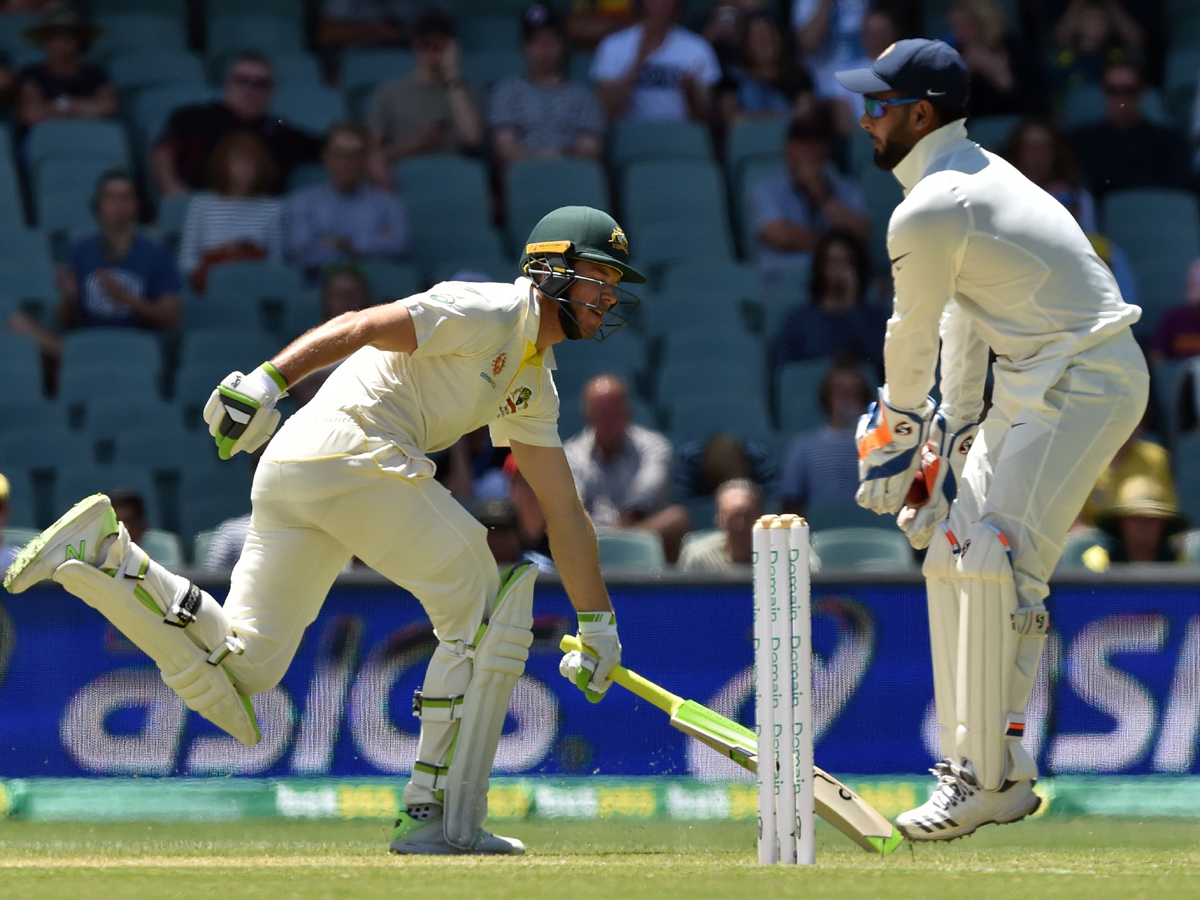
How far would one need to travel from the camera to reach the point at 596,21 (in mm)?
11422

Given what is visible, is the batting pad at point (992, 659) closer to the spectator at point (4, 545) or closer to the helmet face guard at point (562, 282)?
the helmet face guard at point (562, 282)

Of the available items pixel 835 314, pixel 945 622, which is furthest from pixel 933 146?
pixel 835 314

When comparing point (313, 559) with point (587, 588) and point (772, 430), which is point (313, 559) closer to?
point (587, 588)

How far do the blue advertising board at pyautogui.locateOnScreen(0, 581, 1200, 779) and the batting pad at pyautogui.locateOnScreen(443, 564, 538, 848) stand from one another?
1705mm

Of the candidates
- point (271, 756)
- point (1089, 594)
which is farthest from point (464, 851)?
point (1089, 594)

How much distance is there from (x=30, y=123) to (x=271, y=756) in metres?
5.43

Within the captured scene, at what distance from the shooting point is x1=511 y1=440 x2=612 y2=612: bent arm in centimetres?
504

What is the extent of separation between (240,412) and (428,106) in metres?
6.36

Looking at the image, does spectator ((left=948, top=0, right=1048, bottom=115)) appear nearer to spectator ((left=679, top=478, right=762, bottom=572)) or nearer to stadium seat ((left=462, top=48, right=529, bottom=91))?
stadium seat ((left=462, top=48, right=529, bottom=91))

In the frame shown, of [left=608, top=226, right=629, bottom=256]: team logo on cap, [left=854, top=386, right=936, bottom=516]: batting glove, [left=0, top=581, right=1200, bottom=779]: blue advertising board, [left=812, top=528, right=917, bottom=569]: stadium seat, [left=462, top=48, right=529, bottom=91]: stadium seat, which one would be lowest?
[left=0, top=581, right=1200, bottom=779]: blue advertising board

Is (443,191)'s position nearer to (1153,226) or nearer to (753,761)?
(1153,226)

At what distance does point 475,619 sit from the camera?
15.5 ft

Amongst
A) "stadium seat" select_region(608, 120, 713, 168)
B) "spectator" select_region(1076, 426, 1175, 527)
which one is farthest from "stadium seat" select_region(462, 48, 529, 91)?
"spectator" select_region(1076, 426, 1175, 527)

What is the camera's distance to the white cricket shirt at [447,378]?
4.65m
